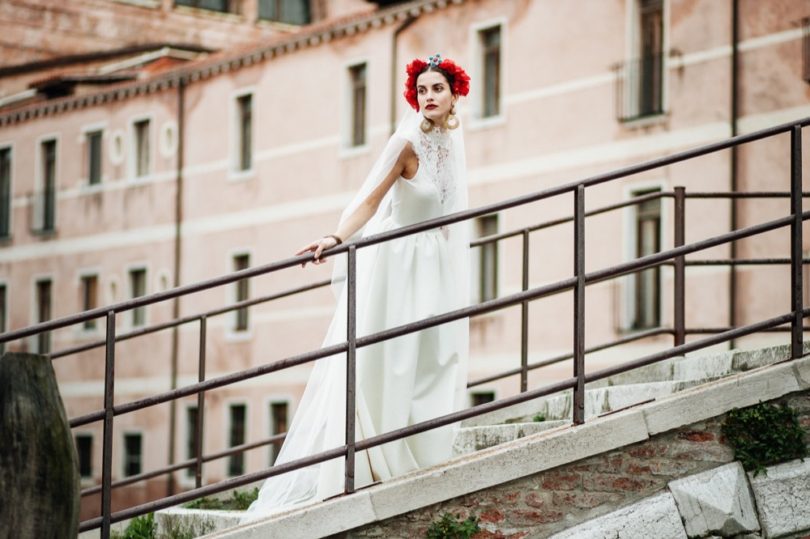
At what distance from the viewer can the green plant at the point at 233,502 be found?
8.86 meters

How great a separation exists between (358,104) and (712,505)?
27706 mm

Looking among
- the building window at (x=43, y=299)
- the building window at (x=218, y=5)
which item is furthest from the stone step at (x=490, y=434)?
the building window at (x=218, y=5)

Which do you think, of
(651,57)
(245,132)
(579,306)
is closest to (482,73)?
(651,57)

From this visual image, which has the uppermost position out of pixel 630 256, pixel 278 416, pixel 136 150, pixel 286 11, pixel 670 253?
pixel 286 11

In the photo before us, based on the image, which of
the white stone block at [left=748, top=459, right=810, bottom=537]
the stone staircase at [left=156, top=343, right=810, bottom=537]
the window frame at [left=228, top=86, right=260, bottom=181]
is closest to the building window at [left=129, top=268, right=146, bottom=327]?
the window frame at [left=228, top=86, right=260, bottom=181]

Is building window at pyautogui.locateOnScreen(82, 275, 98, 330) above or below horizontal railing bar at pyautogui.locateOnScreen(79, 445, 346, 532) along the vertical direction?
below

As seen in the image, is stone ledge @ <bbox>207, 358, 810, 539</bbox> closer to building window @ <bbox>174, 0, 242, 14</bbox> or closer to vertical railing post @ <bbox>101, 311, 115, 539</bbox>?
vertical railing post @ <bbox>101, 311, 115, 539</bbox>

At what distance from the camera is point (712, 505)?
23.5 ft

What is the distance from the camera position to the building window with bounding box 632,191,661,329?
27.5m

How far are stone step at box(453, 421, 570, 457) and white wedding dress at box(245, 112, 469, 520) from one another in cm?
33

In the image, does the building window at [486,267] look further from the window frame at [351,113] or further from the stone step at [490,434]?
the stone step at [490,434]

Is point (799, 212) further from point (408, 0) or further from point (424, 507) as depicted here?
point (408, 0)

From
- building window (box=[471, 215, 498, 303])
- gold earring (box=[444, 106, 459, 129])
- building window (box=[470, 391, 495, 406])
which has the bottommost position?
building window (box=[470, 391, 495, 406])

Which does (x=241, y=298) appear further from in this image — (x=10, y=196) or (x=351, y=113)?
(x=10, y=196)
